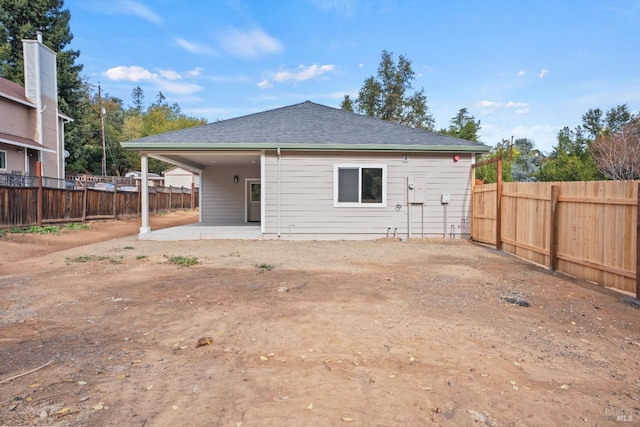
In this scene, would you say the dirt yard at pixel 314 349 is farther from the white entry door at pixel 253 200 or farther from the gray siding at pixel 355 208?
the white entry door at pixel 253 200

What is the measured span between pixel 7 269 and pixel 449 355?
299 inches

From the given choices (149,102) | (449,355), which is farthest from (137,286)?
(149,102)

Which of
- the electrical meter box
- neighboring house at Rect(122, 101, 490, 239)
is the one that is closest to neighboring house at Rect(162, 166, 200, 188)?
neighboring house at Rect(122, 101, 490, 239)

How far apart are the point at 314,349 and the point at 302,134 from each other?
27.4 ft

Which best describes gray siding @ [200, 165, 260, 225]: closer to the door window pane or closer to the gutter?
the door window pane

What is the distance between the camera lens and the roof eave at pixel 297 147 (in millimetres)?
9711

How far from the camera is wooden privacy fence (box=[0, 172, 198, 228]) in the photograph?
11.1m

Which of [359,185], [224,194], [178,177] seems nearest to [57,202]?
[224,194]

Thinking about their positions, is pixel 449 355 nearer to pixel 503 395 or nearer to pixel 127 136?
pixel 503 395

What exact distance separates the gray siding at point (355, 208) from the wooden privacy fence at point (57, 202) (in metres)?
7.91

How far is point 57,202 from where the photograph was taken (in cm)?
1309

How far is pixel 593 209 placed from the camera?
5301 millimetres

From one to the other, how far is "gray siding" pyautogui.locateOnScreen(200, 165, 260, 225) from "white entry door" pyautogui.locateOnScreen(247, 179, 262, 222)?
20cm

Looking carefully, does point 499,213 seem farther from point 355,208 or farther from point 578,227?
point 355,208
